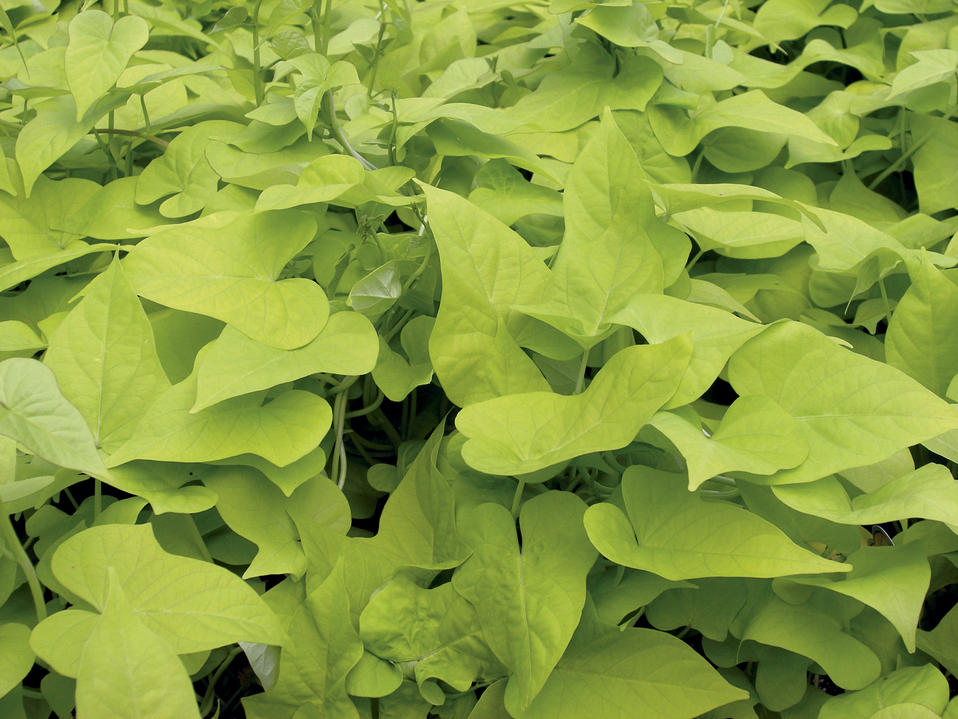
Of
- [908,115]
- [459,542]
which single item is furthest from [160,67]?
[908,115]

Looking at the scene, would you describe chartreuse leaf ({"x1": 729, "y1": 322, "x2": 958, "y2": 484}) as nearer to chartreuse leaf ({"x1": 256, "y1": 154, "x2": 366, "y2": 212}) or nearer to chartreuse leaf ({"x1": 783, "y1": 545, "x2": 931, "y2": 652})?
chartreuse leaf ({"x1": 783, "y1": 545, "x2": 931, "y2": 652})

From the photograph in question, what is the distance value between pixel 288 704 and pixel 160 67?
Answer: 0.76 metres

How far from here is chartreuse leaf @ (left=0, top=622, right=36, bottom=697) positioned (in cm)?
55

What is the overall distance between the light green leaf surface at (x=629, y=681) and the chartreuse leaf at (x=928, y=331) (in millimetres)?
379

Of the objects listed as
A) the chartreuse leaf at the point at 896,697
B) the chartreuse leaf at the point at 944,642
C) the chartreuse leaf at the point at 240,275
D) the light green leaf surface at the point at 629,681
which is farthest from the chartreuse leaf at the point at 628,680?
the chartreuse leaf at the point at 240,275

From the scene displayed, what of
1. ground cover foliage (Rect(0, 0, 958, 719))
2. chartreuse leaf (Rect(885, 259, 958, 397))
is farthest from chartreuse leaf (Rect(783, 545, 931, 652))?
chartreuse leaf (Rect(885, 259, 958, 397))

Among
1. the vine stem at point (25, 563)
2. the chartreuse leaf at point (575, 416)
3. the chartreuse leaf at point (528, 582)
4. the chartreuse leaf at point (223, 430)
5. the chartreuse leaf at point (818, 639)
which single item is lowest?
the chartreuse leaf at point (818, 639)

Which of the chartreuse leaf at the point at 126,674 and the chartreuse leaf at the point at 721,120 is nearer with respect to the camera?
the chartreuse leaf at the point at 126,674

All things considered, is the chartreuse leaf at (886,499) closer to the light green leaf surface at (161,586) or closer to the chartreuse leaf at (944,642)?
the chartreuse leaf at (944,642)

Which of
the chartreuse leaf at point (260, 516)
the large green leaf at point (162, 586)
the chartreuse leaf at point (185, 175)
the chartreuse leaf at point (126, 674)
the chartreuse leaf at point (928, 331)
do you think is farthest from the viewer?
the chartreuse leaf at point (185, 175)

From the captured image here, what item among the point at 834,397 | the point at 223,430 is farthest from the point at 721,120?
the point at 223,430

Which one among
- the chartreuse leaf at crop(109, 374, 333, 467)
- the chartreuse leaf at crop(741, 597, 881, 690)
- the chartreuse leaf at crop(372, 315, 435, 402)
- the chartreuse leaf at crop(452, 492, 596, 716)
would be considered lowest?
the chartreuse leaf at crop(741, 597, 881, 690)

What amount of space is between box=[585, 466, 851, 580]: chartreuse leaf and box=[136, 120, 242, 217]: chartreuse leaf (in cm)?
58

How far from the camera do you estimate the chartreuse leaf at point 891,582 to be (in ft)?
1.91
